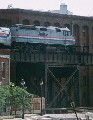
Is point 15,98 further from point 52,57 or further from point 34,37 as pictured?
point 34,37

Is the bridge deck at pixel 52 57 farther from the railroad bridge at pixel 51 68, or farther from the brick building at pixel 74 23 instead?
the brick building at pixel 74 23

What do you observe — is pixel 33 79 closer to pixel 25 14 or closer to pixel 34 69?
pixel 34 69

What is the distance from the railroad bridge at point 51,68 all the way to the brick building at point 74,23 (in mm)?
2084

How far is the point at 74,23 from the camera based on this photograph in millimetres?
76688

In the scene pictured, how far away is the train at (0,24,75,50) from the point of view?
54.8m

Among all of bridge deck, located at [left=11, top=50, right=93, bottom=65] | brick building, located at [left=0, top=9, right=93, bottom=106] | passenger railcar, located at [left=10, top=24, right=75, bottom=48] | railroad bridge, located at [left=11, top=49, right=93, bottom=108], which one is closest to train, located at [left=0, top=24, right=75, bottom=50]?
passenger railcar, located at [left=10, top=24, right=75, bottom=48]

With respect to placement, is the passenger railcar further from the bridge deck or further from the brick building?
the brick building

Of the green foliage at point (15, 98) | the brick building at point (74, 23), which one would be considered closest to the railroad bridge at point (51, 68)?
the brick building at point (74, 23)

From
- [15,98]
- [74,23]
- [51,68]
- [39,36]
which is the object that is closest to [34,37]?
[39,36]

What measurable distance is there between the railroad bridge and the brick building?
2.08 m

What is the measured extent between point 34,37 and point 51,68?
8386 millimetres

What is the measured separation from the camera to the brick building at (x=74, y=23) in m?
69.8

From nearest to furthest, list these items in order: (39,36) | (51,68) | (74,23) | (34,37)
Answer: (34,37), (39,36), (51,68), (74,23)

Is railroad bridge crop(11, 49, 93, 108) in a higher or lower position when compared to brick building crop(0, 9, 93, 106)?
lower
